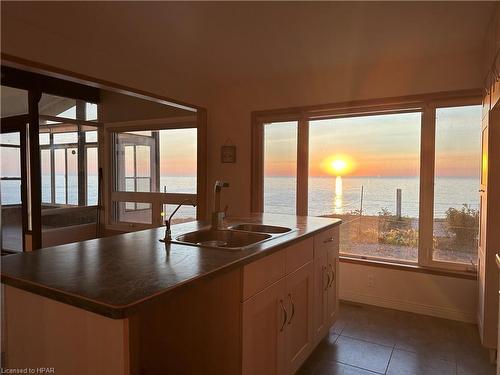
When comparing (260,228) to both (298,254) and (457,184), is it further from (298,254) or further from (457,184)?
(457,184)

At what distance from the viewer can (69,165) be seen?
5270 millimetres

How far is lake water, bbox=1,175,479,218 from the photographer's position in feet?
9.95

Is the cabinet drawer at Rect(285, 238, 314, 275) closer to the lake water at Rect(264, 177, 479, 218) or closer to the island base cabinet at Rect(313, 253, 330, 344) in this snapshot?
the island base cabinet at Rect(313, 253, 330, 344)

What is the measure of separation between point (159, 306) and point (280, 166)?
270 centimetres

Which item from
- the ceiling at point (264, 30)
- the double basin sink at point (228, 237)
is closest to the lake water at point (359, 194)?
the ceiling at point (264, 30)

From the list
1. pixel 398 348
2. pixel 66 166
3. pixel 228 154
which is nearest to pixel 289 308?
pixel 398 348

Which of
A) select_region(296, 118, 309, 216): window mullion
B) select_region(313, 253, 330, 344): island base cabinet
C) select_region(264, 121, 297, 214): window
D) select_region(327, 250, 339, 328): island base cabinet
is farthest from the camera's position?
select_region(264, 121, 297, 214): window

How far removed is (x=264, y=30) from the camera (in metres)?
2.55

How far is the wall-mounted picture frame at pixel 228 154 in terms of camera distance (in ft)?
13.2

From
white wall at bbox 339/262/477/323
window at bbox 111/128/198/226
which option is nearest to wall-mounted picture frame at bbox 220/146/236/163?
window at bbox 111/128/198/226

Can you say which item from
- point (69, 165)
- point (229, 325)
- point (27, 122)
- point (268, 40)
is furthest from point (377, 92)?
point (69, 165)

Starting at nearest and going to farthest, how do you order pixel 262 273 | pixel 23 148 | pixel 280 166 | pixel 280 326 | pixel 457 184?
pixel 262 273, pixel 280 326, pixel 457 184, pixel 280 166, pixel 23 148

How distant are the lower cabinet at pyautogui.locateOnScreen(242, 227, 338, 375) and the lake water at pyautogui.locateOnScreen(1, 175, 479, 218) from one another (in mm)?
1025

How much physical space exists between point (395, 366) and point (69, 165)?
203 inches
